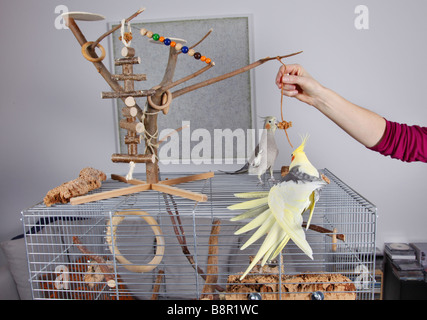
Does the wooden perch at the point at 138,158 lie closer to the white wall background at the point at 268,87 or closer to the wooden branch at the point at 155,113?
the wooden branch at the point at 155,113

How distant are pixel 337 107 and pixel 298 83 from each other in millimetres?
131

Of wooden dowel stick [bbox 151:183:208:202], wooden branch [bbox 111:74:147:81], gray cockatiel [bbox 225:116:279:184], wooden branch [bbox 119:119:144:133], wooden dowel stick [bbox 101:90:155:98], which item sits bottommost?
wooden dowel stick [bbox 151:183:208:202]

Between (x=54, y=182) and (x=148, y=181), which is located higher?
(x=148, y=181)

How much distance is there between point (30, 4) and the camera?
1774 millimetres

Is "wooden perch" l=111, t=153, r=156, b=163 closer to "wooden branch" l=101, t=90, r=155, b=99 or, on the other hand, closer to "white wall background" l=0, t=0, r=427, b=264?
"wooden branch" l=101, t=90, r=155, b=99

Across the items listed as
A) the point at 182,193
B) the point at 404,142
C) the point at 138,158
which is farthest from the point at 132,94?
the point at 404,142

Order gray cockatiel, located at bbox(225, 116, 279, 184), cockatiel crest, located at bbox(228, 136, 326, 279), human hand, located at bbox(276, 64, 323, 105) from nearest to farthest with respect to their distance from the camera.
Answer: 1. cockatiel crest, located at bbox(228, 136, 326, 279)
2. human hand, located at bbox(276, 64, 323, 105)
3. gray cockatiel, located at bbox(225, 116, 279, 184)

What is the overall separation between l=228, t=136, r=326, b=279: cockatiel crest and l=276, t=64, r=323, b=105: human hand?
8.7 inches

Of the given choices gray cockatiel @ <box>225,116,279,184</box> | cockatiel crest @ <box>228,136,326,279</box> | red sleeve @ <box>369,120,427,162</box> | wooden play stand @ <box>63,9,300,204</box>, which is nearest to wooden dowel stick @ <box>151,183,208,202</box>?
wooden play stand @ <box>63,9,300,204</box>

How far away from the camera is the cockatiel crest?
70 centimetres

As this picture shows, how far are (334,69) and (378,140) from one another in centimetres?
80

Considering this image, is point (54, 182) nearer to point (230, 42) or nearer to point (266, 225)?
point (230, 42)

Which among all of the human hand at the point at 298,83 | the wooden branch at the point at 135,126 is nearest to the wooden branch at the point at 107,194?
the wooden branch at the point at 135,126
